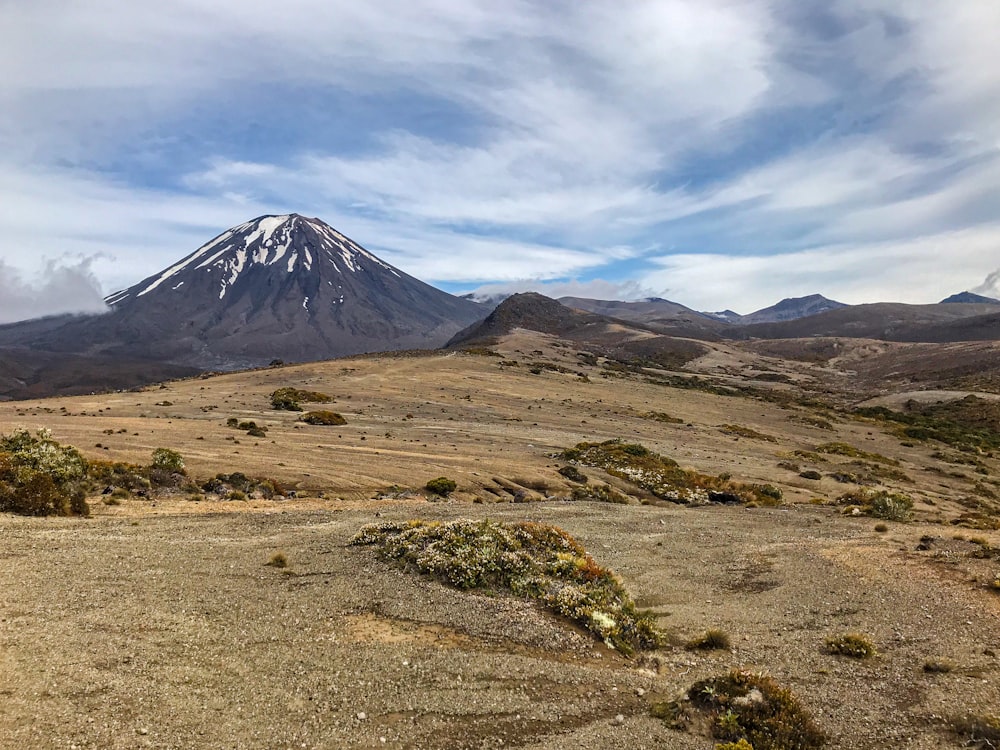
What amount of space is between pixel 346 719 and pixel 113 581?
7068 mm

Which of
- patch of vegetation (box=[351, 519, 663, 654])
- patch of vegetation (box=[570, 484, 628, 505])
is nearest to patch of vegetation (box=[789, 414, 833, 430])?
patch of vegetation (box=[570, 484, 628, 505])

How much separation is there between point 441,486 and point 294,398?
2615 centimetres

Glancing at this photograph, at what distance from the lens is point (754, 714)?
7.63 m

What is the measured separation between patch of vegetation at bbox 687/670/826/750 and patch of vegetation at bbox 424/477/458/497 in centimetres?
1741

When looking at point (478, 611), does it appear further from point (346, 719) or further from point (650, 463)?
point (650, 463)

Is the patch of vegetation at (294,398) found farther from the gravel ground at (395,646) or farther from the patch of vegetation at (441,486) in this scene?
the gravel ground at (395,646)

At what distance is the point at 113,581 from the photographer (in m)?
11.2

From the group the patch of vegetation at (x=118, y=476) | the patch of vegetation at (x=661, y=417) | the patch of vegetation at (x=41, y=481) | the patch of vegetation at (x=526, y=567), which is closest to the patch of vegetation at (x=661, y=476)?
the patch of vegetation at (x=526, y=567)

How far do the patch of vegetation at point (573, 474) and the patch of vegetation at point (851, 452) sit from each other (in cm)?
2698

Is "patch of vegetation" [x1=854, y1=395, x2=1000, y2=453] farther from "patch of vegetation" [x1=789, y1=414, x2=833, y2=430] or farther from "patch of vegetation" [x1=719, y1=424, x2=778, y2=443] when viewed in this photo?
"patch of vegetation" [x1=719, y1=424, x2=778, y2=443]

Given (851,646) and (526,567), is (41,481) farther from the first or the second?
(851,646)

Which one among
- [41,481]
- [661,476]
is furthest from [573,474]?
[41,481]

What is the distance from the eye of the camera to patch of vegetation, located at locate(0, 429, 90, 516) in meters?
16.3

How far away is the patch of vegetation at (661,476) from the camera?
27.6m
